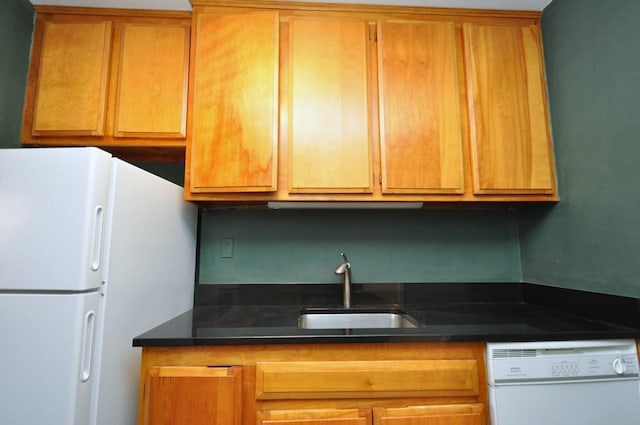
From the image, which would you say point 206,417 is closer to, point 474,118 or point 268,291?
point 268,291

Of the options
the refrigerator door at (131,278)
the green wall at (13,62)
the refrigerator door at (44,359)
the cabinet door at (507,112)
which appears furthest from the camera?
the cabinet door at (507,112)

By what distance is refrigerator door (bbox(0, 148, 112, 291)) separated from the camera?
89 centimetres

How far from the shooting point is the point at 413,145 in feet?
4.66

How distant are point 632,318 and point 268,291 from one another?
1.52 m

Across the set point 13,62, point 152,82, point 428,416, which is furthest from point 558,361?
point 13,62

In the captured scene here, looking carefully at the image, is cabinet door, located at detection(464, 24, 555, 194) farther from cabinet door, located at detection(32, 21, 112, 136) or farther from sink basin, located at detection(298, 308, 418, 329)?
cabinet door, located at detection(32, 21, 112, 136)

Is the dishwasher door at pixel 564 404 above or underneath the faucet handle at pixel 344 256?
underneath

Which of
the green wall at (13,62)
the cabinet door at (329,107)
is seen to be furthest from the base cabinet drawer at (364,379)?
the green wall at (13,62)

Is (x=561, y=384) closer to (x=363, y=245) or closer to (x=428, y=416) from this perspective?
(x=428, y=416)

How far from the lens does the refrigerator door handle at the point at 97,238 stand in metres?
0.92

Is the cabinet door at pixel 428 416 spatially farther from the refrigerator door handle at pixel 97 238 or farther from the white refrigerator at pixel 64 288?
the refrigerator door handle at pixel 97 238

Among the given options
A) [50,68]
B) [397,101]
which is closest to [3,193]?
[50,68]

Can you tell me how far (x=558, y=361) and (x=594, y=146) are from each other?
0.88 metres

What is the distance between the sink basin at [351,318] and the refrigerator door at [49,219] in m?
0.97
